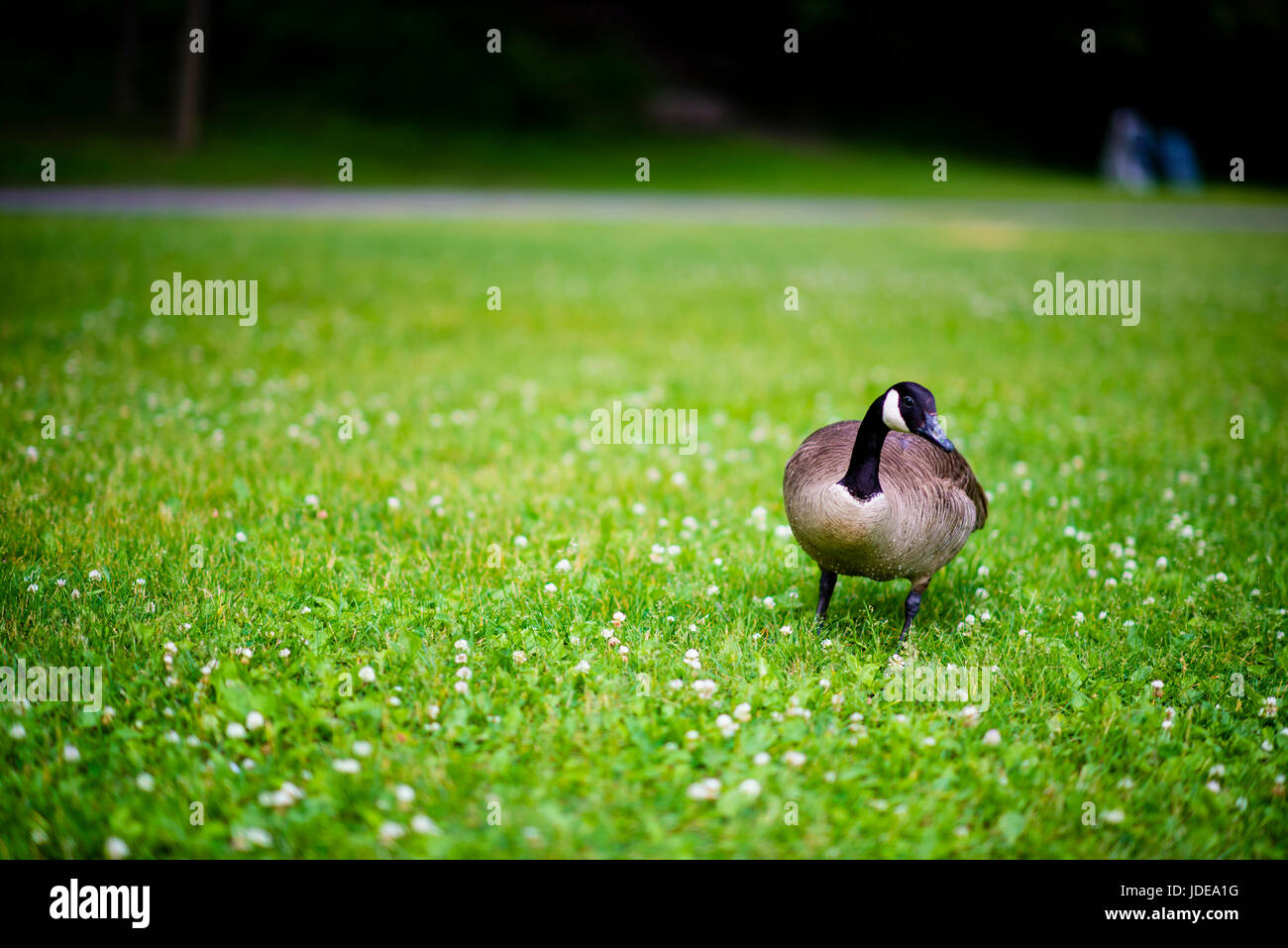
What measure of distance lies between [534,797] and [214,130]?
105 feet

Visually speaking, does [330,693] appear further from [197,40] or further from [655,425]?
[197,40]

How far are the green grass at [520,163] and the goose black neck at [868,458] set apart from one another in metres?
24.1

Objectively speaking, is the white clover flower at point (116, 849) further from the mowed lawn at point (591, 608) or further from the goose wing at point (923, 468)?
the goose wing at point (923, 468)

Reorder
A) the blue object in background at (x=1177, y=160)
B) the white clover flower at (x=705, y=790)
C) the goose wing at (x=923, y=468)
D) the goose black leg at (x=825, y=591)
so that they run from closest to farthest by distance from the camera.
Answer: the white clover flower at (x=705, y=790) < the goose wing at (x=923, y=468) < the goose black leg at (x=825, y=591) < the blue object in background at (x=1177, y=160)

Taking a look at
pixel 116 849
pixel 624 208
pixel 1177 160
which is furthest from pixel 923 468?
pixel 1177 160

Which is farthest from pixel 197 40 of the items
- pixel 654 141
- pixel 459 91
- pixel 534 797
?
pixel 534 797

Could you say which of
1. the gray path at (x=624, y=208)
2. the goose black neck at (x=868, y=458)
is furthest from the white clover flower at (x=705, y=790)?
the gray path at (x=624, y=208)

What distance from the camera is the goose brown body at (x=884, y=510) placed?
13.9 ft

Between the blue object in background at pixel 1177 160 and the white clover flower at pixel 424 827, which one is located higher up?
the blue object in background at pixel 1177 160

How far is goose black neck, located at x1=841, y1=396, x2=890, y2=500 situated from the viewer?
4.26m

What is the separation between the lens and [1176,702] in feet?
14.3

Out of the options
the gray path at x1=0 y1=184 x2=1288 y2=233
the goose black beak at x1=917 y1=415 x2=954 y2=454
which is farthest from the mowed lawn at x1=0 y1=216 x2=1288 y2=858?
the gray path at x1=0 y1=184 x2=1288 y2=233

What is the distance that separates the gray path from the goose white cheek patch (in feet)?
60.2

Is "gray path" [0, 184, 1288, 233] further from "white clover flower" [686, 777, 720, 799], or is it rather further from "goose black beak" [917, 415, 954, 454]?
"white clover flower" [686, 777, 720, 799]
